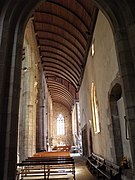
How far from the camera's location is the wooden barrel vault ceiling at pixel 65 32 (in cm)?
976

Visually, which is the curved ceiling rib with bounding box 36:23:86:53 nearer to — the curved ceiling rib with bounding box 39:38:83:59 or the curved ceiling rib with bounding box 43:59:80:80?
the curved ceiling rib with bounding box 39:38:83:59

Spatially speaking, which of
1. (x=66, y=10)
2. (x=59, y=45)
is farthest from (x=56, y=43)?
(x=66, y=10)

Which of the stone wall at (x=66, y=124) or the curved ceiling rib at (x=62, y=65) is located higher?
the curved ceiling rib at (x=62, y=65)

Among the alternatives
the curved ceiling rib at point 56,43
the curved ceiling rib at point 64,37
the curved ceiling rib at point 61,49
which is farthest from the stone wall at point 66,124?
the curved ceiling rib at point 64,37

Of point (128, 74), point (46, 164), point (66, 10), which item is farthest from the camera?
point (66, 10)

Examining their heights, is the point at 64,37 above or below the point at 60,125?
above

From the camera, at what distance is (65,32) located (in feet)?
41.0

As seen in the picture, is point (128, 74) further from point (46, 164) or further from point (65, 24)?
point (65, 24)

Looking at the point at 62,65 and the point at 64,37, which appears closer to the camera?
the point at 64,37

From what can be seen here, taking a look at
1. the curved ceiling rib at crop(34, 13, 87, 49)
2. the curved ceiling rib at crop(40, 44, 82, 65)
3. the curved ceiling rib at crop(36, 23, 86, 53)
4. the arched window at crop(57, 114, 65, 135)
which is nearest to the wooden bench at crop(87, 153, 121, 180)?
the curved ceiling rib at crop(34, 13, 87, 49)

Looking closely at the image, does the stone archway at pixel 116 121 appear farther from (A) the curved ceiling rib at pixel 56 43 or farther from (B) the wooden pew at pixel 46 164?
(A) the curved ceiling rib at pixel 56 43

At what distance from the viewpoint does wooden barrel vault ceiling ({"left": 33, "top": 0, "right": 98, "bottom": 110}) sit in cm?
976

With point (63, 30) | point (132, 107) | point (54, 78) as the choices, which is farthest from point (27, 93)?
point (54, 78)

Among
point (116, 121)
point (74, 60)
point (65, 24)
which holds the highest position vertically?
point (65, 24)
